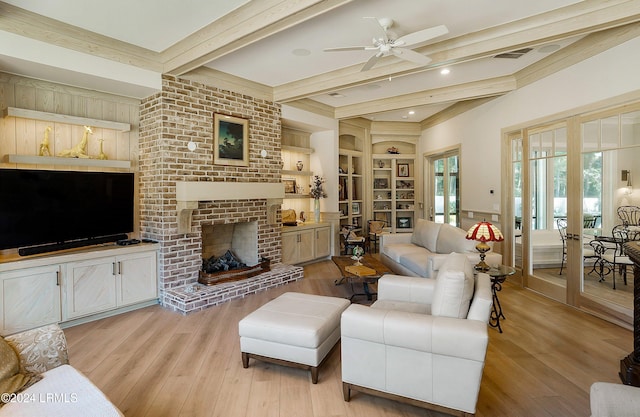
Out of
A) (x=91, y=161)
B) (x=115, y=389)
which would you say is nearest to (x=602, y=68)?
(x=115, y=389)

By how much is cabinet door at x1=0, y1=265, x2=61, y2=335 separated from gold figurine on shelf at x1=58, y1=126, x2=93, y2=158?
127cm

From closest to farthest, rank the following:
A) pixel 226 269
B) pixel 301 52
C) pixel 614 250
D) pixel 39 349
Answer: pixel 39 349, pixel 614 250, pixel 301 52, pixel 226 269

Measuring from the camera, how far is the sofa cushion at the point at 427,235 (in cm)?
497

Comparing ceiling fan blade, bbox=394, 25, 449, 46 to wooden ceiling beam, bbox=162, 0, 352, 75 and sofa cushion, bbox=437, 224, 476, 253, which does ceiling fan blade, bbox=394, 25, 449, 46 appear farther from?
sofa cushion, bbox=437, 224, 476, 253

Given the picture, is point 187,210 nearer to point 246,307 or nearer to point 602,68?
point 246,307

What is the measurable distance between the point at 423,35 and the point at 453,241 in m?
2.68

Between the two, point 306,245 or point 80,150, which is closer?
point 80,150

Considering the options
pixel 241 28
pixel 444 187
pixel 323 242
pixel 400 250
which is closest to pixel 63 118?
pixel 241 28

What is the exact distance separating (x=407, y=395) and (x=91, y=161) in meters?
4.04

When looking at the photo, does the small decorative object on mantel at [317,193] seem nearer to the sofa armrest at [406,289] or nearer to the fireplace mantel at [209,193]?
the fireplace mantel at [209,193]

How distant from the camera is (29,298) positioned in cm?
317

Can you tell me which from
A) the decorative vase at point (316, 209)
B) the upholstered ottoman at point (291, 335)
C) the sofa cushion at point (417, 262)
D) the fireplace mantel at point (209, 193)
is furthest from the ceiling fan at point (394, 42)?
the decorative vase at point (316, 209)

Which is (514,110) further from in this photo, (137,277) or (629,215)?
(137,277)

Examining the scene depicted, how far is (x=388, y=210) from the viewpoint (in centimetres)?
793
